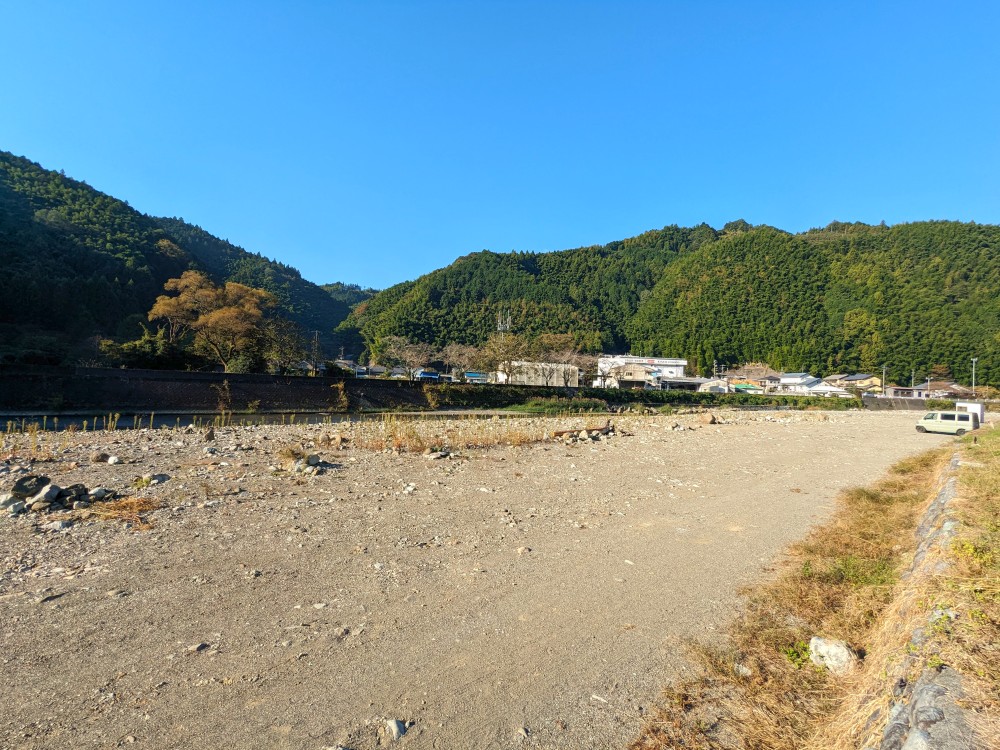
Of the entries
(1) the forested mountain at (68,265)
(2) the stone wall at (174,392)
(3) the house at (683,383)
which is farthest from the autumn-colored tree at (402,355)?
(3) the house at (683,383)

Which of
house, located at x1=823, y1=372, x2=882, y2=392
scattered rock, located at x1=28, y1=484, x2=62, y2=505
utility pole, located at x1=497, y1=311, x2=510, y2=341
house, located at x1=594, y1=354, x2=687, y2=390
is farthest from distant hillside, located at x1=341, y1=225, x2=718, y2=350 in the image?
scattered rock, located at x1=28, y1=484, x2=62, y2=505

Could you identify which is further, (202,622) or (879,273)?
(879,273)

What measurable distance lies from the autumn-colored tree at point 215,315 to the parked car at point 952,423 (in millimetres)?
43108

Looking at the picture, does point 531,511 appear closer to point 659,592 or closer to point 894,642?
point 659,592

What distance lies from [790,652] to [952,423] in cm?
3194

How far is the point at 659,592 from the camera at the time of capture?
505 cm

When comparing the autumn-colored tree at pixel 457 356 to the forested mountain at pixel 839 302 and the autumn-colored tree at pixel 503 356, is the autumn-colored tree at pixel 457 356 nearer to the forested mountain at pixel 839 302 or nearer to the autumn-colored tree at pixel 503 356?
the autumn-colored tree at pixel 503 356

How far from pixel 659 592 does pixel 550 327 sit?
372 ft

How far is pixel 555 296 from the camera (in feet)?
441

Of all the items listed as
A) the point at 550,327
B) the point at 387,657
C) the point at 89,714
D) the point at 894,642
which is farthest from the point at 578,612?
the point at 550,327

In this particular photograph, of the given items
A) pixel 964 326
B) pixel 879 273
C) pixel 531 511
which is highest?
pixel 879 273

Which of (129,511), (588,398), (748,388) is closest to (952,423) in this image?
(588,398)

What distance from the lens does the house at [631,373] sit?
74375mm

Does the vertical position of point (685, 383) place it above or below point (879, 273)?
below
